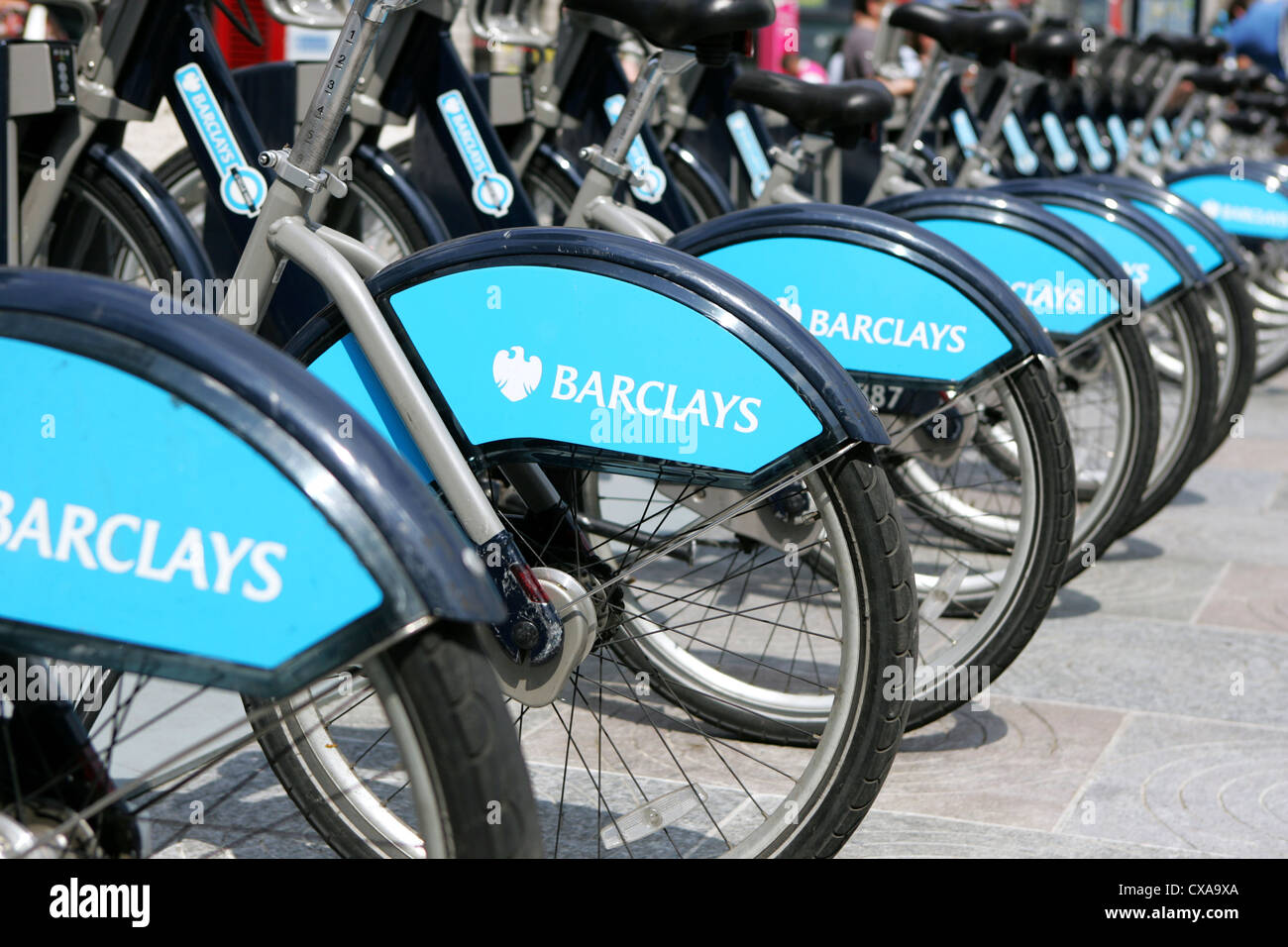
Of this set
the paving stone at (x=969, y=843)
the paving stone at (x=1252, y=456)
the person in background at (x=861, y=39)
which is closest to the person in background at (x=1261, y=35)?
the person in background at (x=861, y=39)

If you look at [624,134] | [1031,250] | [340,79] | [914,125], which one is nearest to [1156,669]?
[1031,250]

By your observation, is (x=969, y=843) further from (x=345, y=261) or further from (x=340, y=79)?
(x=340, y=79)

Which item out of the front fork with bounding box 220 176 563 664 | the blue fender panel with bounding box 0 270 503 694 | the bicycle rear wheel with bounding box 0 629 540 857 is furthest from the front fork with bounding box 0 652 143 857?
Answer: the front fork with bounding box 220 176 563 664

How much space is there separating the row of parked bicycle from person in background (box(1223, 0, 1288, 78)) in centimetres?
717

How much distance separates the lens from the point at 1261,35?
1154cm

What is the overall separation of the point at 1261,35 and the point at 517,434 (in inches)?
419

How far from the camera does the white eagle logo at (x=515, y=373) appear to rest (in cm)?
229

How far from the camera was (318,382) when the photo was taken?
159cm

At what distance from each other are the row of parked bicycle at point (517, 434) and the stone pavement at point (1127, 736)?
199 millimetres

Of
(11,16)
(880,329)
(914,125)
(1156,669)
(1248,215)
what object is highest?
(11,16)

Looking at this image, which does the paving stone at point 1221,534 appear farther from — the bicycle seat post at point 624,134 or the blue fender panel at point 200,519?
the blue fender panel at point 200,519

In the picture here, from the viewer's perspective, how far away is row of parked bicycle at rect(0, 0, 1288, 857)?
1.50m

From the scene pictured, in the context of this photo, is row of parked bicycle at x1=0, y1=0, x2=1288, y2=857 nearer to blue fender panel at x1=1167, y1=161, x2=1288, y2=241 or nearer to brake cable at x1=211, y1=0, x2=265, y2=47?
brake cable at x1=211, y1=0, x2=265, y2=47
